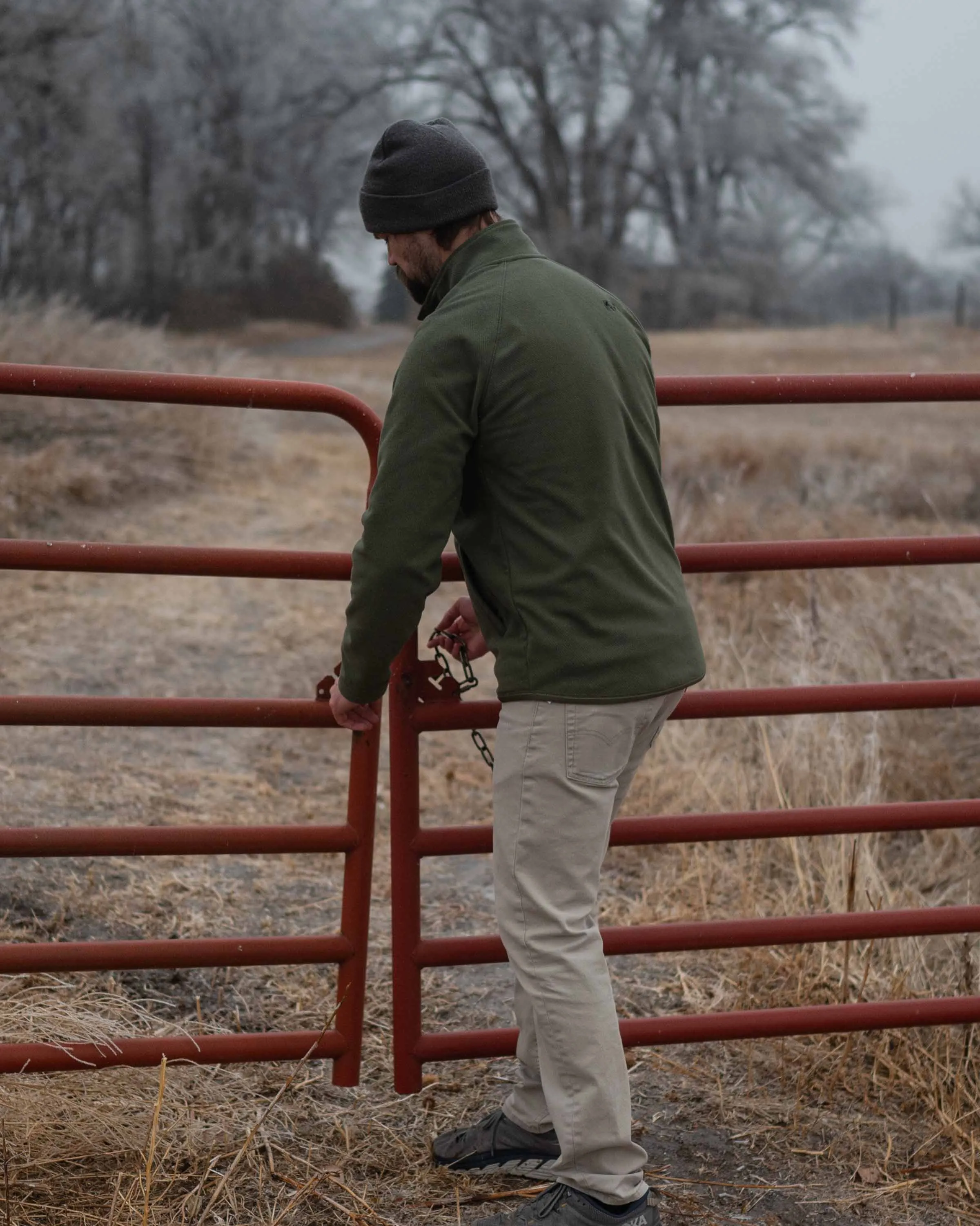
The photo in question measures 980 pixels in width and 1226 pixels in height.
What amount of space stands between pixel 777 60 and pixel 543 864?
4138 centimetres

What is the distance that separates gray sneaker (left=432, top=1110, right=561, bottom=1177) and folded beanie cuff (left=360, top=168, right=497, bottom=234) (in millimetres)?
1735

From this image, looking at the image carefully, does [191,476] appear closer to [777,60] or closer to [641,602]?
[641,602]

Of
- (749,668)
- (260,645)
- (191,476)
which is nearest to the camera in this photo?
(749,668)

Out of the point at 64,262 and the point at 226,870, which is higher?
the point at 64,262

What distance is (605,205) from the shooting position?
37.9 meters

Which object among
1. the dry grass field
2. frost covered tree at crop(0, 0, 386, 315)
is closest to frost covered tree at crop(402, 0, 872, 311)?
frost covered tree at crop(0, 0, 386, 315)

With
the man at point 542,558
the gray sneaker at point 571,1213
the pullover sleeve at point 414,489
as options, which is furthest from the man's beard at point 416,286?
the gray sneaker at point 571,1213

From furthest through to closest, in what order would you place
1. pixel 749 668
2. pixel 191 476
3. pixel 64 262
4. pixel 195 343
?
pixel 64 262, pixel 195 343, pixel 191 476, pixel 749 668

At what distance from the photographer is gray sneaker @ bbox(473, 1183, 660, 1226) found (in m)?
2.26

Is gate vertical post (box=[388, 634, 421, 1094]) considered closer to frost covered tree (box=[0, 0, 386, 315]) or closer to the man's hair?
the man's hair

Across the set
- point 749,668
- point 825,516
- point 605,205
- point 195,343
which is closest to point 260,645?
point 749,668

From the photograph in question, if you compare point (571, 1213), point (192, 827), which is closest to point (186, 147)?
point (192, 827)

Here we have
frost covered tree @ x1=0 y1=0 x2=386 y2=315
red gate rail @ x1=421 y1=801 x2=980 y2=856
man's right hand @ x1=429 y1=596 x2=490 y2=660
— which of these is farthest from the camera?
frost covered tree @ x1=0 y1=0 x2=386 y2=315

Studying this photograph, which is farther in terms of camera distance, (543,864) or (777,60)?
(777,60)
